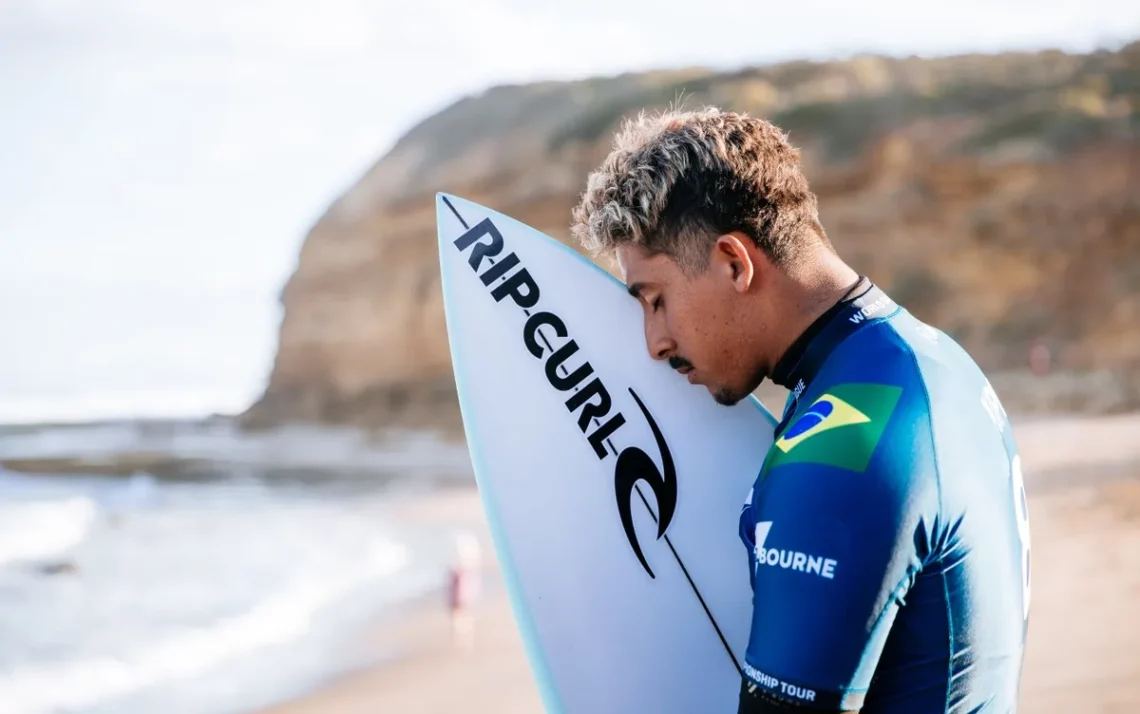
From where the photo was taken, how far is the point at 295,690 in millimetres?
5172

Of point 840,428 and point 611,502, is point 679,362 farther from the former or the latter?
point 611,502

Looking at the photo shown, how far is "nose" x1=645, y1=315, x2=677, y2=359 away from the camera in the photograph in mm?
1244

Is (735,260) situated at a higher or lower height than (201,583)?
lower

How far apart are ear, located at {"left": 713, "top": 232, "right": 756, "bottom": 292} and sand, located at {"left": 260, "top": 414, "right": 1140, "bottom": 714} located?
3326 millimetres

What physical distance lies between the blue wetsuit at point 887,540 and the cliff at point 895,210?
1569 centimetres

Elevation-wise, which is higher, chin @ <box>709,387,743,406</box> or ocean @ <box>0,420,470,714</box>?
ocean @ <box>0,420,470,714</box>

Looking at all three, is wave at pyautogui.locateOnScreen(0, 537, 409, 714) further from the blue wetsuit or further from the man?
the blue wetsuit

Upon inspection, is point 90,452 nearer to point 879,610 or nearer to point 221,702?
point 221,702

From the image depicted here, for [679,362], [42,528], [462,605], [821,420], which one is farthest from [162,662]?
[42,528]

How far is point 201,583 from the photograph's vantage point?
819 cm

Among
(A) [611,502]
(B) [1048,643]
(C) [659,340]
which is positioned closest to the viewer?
(C) [659,340]

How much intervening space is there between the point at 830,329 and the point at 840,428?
0.19 metres

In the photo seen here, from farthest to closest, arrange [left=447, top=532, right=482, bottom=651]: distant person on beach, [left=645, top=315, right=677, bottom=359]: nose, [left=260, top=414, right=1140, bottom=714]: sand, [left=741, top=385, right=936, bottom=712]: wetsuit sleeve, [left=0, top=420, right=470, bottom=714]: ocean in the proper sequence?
[left=447, top=532, right=482, bottom=651]: distant person on beach, [left=0, top=420, right=470, bottom=714]: ocean, [left=260, top=414, right=1140, bottom=714]: sand, [left=645, top=315, right=677, bottom=359]: nose, [left=741, top=385, right=936, bottom=712]: wetsuit sleeve

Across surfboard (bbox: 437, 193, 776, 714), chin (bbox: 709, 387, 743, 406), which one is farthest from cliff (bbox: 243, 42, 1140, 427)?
chin (bbox: 709, 387, 743, 406)
